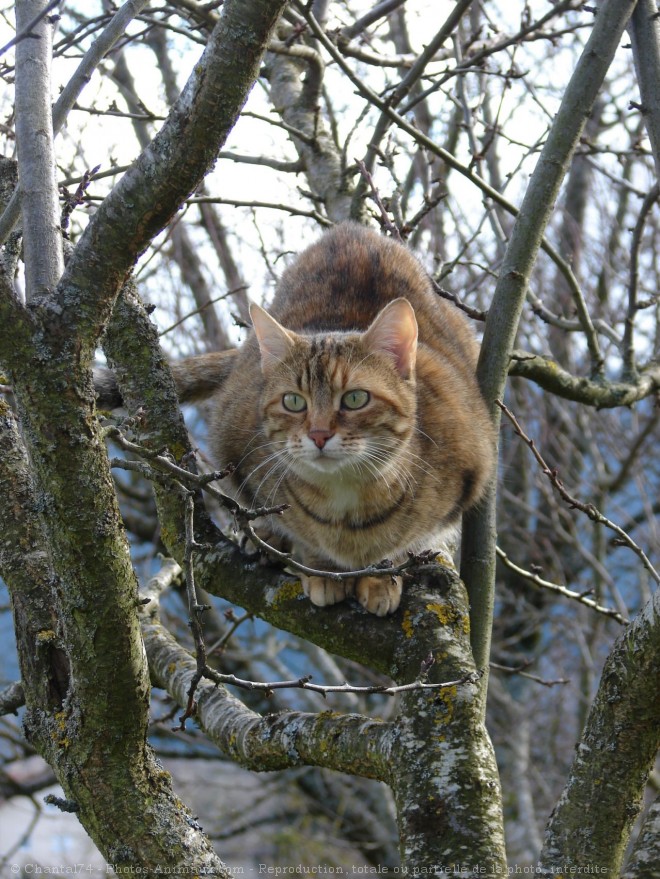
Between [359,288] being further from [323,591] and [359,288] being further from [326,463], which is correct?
[323,591]

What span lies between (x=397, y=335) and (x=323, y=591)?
37.5 inches

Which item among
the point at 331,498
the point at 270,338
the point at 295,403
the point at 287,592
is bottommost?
the point at 287,592

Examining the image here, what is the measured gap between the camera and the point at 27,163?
1.88m

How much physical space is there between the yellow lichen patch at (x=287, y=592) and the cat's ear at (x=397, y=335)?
2.98 feet

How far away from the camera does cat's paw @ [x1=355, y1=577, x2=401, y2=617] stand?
239cm

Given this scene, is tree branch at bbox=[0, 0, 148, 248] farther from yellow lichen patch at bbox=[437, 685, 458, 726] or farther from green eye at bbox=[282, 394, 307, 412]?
yellow lichen patch at bbox=[437, 685, 458, 726]

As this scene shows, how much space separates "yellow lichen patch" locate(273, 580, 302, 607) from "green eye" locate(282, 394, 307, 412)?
0.76 meters

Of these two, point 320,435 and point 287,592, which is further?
point 320,435

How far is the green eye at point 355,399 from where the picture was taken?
3076mm

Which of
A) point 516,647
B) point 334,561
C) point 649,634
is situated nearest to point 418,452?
point 334,561

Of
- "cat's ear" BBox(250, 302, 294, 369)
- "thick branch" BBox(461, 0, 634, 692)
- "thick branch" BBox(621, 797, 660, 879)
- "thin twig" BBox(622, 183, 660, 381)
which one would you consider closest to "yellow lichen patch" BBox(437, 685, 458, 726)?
"thick branch" BBox(621, 797, 660, 879)

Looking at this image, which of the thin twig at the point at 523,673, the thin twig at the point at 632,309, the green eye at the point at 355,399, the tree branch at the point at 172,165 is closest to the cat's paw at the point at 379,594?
the green eye at the point at 355,399

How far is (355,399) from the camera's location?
3086mm

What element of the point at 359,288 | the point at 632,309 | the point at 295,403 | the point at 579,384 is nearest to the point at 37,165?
the point at 295,403
